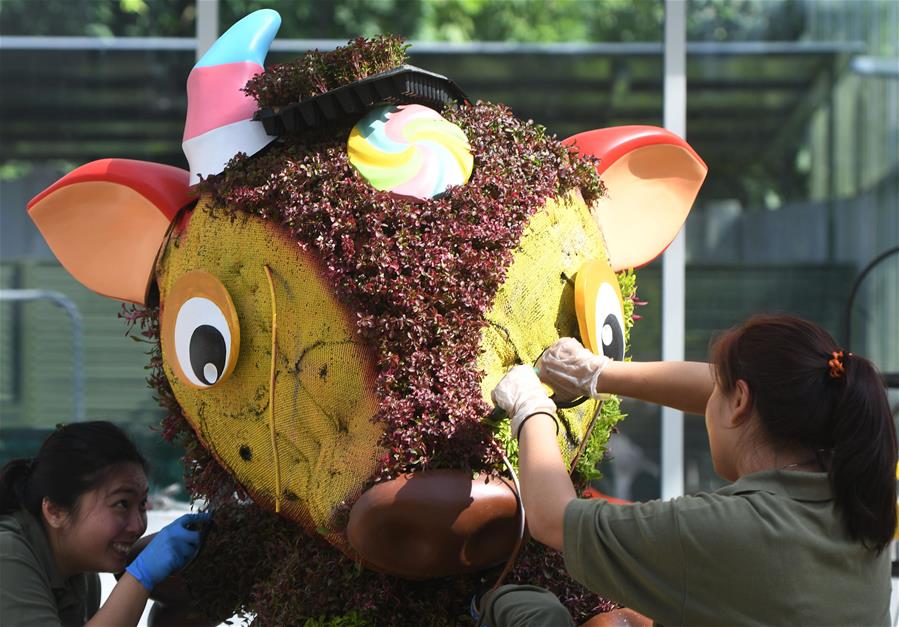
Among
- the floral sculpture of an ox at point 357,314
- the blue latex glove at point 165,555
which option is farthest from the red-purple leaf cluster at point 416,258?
the blue latex glove at point 165,555

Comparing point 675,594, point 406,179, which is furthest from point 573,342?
point 675,594

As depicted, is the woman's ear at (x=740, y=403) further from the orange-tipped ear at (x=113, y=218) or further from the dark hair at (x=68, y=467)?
the dark hair at (x=68, y=467)

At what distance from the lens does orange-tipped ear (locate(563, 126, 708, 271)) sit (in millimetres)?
2117

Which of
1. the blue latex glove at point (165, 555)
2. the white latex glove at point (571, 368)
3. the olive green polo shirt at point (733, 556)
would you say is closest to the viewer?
the olive green polo shirt at point (733, 556)

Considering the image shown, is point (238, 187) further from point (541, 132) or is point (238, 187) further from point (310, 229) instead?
point (541, 132)

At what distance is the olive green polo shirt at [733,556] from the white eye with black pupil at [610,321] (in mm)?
502

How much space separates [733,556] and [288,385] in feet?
2.54

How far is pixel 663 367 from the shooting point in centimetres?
170

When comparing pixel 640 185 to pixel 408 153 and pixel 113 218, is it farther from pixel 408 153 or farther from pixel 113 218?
pixel 113 218

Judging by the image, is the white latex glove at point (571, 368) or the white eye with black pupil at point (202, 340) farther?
the white eye with black pupil at point (202, 340)

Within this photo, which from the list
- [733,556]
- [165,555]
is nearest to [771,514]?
[733,556]

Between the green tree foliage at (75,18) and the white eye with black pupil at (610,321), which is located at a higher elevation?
the green tree foliage at (75,18)

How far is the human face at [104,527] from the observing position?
2.12m

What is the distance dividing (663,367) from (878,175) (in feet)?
12.1
